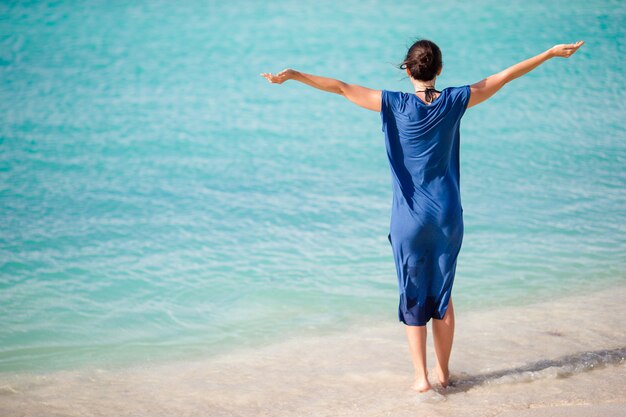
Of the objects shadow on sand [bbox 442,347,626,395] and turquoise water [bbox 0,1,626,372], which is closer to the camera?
shadow on sand [bbox 442,347,626,395]

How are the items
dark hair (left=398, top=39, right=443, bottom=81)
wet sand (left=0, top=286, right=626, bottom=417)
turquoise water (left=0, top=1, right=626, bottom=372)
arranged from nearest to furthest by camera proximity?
dark hair (left=398, top=39, right=443, bottom=81)
wet sand (left=0, top=286, right=626, bottom=417)
turquoise water (left=0, top=1, right=626, bottom=372)

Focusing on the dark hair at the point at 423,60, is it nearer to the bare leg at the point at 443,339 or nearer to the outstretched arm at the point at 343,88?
the outstretched arm at the point at 343,88

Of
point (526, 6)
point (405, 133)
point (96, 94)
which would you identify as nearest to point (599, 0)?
point (526, 6)

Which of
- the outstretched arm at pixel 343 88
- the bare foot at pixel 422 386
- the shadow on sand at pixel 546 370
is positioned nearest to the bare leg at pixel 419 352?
the bare foot at pixel 422 386

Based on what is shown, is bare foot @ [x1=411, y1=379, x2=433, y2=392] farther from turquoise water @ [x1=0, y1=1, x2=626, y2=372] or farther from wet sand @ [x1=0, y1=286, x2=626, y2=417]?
turquoise water @ [x1=0, y1=1, x2=626, y2=372]

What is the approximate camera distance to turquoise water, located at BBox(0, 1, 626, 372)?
4.98 meters

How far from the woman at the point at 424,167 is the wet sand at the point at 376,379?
1.26ft

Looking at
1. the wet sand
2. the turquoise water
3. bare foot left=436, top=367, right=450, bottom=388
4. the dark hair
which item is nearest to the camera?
the dark hair

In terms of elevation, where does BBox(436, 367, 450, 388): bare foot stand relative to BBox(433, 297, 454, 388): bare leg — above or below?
below

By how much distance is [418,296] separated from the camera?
10.7ft

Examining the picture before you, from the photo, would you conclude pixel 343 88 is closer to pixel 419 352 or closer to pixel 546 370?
pixel 419 352

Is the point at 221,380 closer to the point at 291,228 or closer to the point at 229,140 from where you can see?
the point at 291,228

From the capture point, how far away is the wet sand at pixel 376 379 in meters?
3.25

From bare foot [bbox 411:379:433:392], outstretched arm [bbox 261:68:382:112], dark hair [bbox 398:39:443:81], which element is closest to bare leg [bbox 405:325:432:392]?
bare foot [bbox 411:379:433:392]
